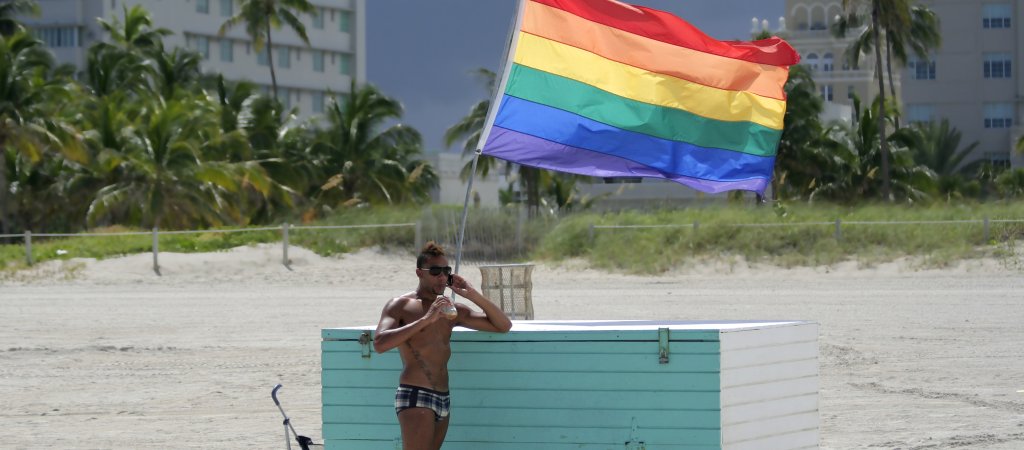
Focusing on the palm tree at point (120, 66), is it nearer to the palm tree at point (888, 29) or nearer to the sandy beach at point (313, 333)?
the sandy beach at point (313, 333)

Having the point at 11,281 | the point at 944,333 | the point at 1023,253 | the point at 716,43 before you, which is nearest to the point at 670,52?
the point at 716,43

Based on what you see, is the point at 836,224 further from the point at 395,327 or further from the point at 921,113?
the point at 921,113

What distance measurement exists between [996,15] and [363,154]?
32.0 meters

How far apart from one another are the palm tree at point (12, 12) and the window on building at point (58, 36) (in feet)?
50.1

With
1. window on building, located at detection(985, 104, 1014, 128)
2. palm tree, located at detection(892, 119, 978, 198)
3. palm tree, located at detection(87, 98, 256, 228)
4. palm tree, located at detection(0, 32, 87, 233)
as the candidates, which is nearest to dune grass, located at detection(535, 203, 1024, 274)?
palm tree, located at detection(87, 98, 256, 228)

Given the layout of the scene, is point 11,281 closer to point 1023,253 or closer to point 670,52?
point 1023,253

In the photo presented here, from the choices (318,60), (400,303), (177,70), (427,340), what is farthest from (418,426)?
(318,60)

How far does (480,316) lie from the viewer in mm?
6820

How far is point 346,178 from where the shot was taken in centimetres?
4750

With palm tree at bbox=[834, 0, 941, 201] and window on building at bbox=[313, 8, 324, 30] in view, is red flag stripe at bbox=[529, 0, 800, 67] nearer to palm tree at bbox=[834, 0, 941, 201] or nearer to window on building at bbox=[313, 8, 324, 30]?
palm tree at bbox=[834, 0, 941, 201]

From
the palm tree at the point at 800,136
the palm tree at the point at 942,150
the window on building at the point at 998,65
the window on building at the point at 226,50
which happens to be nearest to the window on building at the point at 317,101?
the window on building at the point at 226,50

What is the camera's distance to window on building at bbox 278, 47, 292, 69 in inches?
3078

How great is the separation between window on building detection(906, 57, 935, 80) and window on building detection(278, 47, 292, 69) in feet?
110

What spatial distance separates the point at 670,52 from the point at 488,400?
8.66 ft
